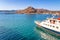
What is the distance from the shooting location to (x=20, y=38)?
34.8 m

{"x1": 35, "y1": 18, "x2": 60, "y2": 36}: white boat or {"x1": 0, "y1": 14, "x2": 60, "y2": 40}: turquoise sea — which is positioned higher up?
{"x1": 35, "y1": 18, "x2": 60, "y2": 36}: white boat

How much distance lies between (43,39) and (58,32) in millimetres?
6722

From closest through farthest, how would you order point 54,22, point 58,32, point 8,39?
1. point 8,39
2. point 58,32
3. point 54,22

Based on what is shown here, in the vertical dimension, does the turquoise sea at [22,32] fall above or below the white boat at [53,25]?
below

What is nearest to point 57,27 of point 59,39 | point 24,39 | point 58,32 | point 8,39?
point 58,32

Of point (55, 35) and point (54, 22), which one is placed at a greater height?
point (54, 22)

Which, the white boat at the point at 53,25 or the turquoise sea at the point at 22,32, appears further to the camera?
the white boat at the point at 53,25

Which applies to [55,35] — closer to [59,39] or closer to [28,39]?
[59,39]

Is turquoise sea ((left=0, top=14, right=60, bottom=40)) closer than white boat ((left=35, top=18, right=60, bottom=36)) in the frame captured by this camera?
Yes

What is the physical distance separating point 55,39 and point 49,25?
35.4 feet

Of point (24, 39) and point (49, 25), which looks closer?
point (24, 39)

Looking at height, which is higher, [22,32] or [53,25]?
[53,25]

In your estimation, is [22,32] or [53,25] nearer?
[53,25]

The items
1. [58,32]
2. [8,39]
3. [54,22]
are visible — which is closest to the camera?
[8,39]
